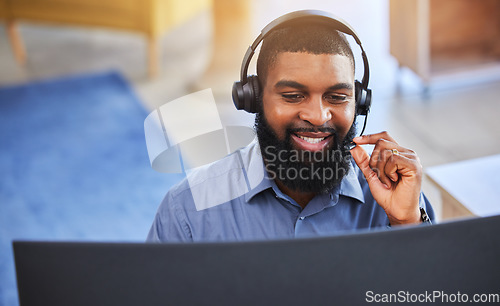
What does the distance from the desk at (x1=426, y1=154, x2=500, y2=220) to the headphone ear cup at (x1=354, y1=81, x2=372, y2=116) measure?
1.65 feet

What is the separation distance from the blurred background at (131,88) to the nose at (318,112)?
1359 millimetres

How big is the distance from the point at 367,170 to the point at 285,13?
306 millimetres

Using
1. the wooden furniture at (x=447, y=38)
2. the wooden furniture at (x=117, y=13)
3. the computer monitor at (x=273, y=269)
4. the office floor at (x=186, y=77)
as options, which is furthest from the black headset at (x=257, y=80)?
the wooden furniture at (x=117, y=13)

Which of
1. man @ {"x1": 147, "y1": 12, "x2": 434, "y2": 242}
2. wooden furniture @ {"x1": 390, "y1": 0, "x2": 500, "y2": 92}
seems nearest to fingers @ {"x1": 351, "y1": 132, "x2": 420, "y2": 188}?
man @ {"x1": 147, "y1": 12, "x2": 434, "y2": 242}

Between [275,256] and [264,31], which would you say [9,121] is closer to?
[264,31]

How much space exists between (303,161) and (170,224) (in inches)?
11.8

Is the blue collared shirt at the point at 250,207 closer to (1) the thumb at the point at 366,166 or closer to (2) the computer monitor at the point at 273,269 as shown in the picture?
(1) the thumb at the point at 366,166

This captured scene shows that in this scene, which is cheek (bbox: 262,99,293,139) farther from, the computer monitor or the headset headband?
the computer monitor

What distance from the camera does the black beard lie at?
3.54 feet

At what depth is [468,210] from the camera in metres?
1.46

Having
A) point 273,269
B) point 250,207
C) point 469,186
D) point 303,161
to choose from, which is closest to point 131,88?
point 469,186

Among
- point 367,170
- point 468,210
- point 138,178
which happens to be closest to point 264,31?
point 367,170

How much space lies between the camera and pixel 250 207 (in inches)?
47.0

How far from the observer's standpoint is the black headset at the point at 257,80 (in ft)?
3.36
